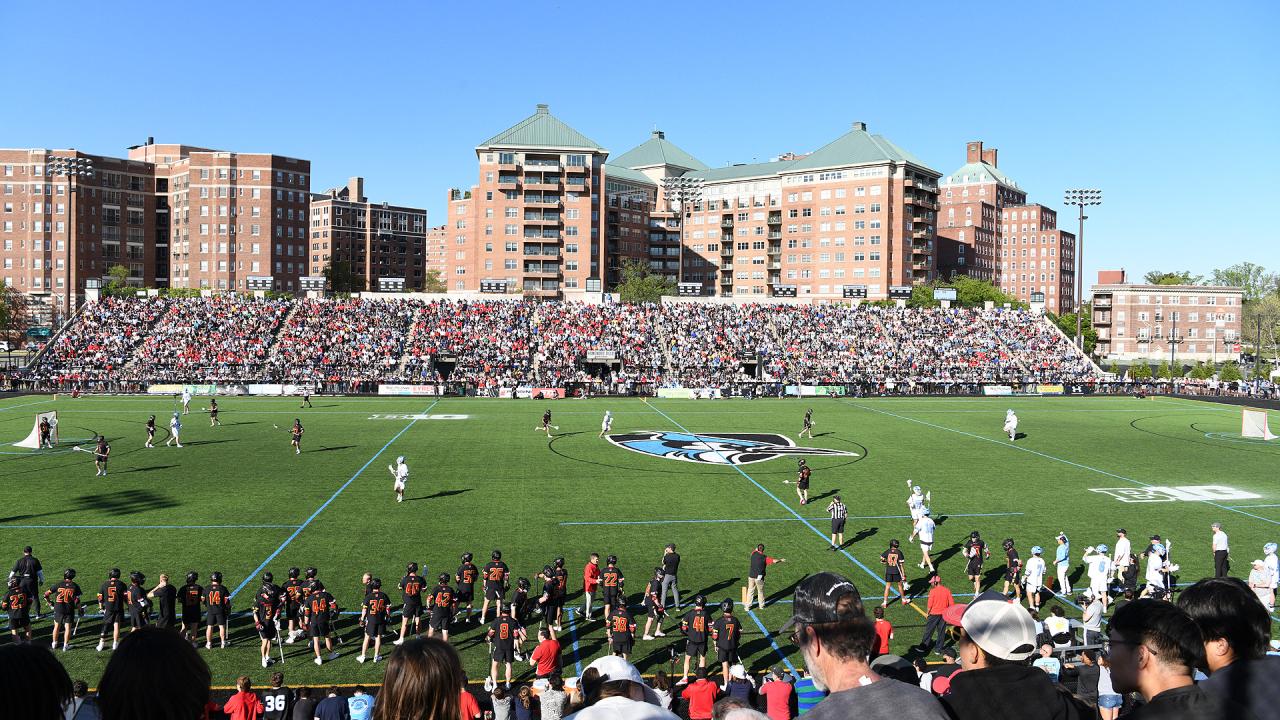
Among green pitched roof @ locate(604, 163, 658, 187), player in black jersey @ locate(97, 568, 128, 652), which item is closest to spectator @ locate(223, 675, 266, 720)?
player in black jersey @ locate(97, 568, 128, 652)

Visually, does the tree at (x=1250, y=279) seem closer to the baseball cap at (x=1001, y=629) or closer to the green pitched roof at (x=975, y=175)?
the green pitched roof at (x=975, y=175)

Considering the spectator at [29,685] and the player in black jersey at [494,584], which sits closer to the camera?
the spectator at [29,685]

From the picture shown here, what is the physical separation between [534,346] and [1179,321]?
99.2 meters

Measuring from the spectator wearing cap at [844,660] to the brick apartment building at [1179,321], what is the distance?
457 ft

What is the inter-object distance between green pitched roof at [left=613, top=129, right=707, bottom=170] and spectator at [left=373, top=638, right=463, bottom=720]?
16517 centimetres

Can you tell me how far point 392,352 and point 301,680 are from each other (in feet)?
202

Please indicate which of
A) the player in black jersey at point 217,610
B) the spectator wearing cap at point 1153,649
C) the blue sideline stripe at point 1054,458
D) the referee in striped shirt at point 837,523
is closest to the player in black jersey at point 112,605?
the player in black jersey at point 217,610

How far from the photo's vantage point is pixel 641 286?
119m

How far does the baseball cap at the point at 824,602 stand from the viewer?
13.6 ft

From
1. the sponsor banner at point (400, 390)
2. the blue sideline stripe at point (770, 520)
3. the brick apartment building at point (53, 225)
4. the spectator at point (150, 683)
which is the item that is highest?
the brick apartment building at point (53, 225)

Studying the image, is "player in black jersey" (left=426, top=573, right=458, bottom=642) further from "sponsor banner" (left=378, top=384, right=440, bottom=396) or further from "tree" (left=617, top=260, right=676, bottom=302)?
"tree" (left=617, top=260, right=676, bottom=302)

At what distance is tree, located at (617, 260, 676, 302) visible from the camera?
117562 millimetres

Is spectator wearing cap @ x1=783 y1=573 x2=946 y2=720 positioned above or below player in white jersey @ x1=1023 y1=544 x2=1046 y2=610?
above

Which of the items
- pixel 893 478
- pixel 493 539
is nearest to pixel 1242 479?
pixel 893 478
